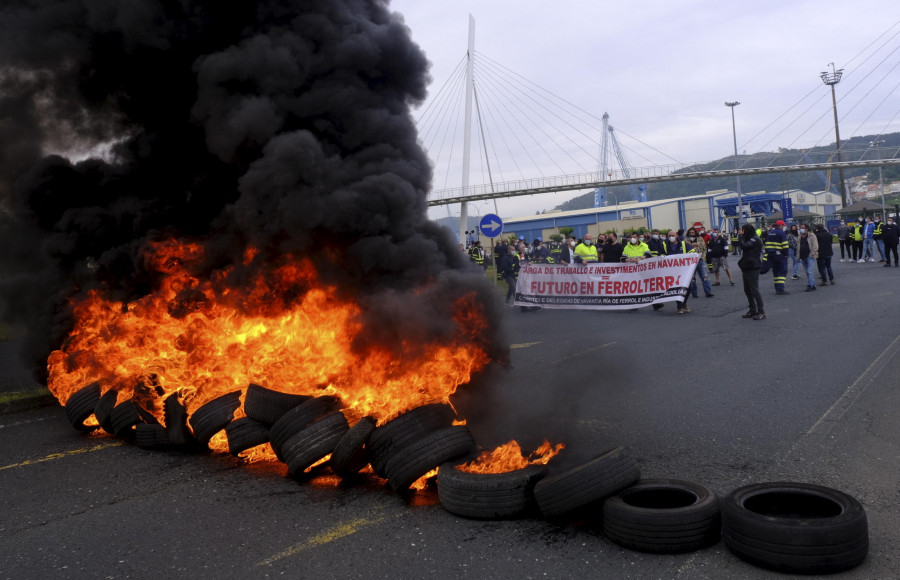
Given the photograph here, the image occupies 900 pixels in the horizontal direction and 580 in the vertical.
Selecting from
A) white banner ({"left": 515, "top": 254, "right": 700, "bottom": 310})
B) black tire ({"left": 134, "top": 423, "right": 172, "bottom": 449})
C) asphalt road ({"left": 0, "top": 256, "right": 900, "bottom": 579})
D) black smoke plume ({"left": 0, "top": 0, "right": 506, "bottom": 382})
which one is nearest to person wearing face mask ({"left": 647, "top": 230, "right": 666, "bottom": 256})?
white banner ({"left": 515, "top": 254, "right": 700, "bottom": 310})

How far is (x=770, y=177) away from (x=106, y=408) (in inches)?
5787

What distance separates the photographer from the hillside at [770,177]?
4500cm

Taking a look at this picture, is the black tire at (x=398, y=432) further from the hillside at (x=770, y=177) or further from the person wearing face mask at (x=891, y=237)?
the hillside at (x=770, y=177)

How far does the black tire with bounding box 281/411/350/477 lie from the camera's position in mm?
4797

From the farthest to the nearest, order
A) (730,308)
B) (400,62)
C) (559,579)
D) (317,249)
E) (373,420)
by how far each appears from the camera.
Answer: (730,308) < (400,62) < (317,249) < (373,420) < (559,579)

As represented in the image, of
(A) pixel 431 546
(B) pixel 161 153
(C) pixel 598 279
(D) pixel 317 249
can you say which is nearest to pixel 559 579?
(A) pixel 431 546

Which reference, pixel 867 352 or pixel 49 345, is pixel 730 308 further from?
pixel 49 345

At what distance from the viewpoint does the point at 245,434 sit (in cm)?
533

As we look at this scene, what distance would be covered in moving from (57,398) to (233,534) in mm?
5514

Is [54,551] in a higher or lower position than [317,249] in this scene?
lower

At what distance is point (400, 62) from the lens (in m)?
6.91

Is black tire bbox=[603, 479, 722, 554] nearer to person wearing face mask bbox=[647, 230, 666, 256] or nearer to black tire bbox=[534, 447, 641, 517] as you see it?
black tire bbox=[534, 447, 641, 517]

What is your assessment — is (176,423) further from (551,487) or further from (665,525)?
(665,525)

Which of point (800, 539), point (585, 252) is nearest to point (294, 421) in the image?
point (800, 539)
